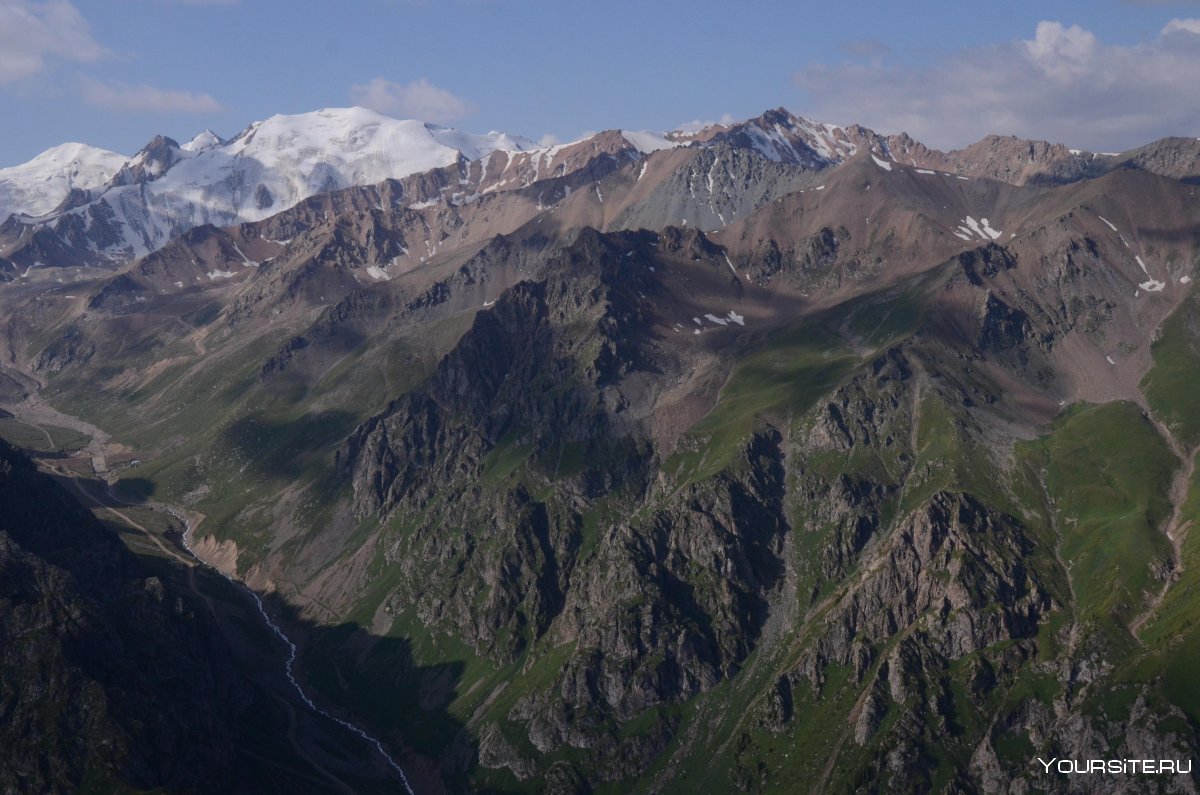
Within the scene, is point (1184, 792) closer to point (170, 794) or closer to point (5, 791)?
point (170, 794)

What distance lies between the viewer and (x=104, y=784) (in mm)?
199500

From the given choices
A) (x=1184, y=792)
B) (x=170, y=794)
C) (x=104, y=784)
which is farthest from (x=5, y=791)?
(x=1184, y=792)

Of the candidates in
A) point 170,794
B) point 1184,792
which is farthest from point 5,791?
point 1184,792

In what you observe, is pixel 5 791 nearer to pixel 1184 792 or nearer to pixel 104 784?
pixel 104 784

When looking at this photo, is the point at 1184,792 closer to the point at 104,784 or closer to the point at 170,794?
the point at 170,794

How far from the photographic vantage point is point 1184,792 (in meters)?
197

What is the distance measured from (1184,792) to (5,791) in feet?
705

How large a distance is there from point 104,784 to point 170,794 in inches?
699

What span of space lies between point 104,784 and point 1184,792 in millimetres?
199215

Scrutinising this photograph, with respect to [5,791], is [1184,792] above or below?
below

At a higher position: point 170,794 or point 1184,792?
point 170,794

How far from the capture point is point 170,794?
19112cm

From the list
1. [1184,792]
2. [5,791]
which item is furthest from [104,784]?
[1184,792]

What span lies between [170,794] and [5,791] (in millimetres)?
31653
